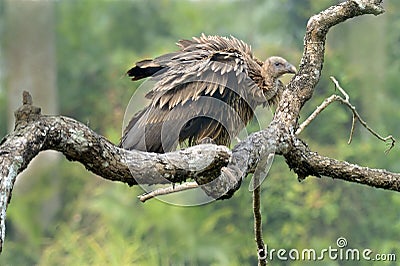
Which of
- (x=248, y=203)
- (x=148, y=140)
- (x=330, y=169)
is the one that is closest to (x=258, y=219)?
(x=330, y=169)

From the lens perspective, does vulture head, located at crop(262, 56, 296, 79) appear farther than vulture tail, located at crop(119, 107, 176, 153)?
Yes

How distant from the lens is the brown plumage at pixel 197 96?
136 inches

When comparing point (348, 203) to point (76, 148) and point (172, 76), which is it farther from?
point (76, 148)

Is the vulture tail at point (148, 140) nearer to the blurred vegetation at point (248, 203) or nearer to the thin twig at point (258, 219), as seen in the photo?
the thin twig at point (258, 219)

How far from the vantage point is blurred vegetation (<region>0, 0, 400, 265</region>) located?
7.88 m

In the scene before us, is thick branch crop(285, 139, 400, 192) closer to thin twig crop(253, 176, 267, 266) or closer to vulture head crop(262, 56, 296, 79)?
thin twig crop(253, 176, 267, 266)

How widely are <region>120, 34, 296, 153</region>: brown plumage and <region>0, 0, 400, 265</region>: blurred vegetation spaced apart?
305 cm

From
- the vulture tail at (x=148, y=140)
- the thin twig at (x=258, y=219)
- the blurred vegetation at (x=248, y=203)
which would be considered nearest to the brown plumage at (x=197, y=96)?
the vulture tail at (x=148, y=140)

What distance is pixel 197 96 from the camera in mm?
3438

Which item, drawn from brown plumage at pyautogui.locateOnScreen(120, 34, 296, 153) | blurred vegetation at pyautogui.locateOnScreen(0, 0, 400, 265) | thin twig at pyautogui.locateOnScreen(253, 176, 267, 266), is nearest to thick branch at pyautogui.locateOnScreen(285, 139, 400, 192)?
thin twig at pyautogui.locateOnScreen(253, 176, 267, 266)

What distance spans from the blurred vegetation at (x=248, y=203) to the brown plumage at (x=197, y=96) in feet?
10.0

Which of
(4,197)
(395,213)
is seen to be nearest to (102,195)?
(395,213)

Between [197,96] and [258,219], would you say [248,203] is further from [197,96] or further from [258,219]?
[258,219]

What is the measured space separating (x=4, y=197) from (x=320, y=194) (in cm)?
672
